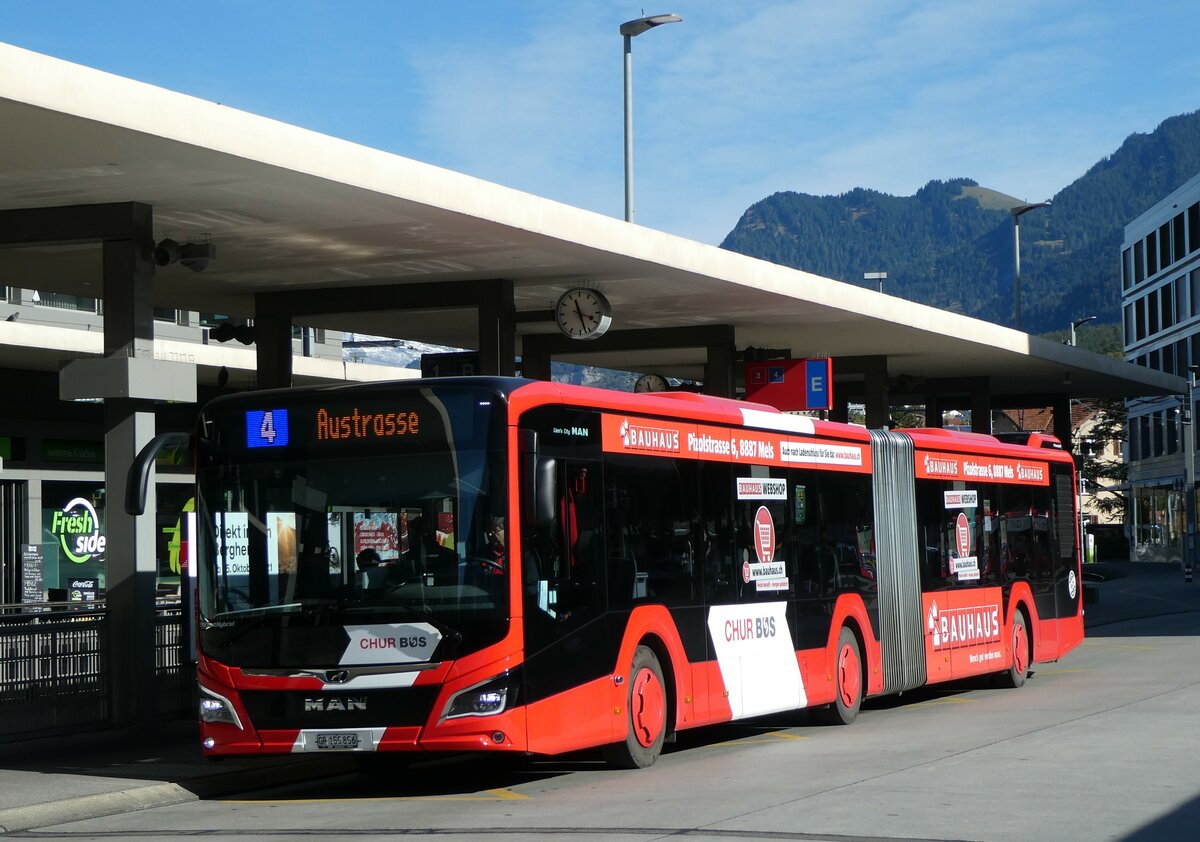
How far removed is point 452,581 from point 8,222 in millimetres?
7527

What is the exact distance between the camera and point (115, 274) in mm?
16359

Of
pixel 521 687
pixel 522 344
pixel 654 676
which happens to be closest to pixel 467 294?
pixel 522 344

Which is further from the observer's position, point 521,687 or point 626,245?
point 626,245

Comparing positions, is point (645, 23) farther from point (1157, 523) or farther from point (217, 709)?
point (1157, 523)

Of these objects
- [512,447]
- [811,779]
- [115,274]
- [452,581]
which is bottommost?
[811,779]

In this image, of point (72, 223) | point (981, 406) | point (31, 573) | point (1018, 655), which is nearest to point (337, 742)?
point (72, 223)

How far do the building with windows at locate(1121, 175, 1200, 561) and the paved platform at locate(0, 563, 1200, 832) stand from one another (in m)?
71.0

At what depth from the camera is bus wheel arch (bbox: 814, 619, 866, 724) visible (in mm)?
17203

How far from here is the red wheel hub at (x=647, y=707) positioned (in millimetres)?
13445

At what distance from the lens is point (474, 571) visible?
1190 cm

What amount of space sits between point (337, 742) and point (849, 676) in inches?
276

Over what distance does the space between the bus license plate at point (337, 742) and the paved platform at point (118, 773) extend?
1.35 metres

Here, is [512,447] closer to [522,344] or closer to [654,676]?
[654,676]

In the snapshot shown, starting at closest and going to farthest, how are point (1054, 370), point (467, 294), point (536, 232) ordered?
point (536, 232), point (467, 294), point (1054, 370)
